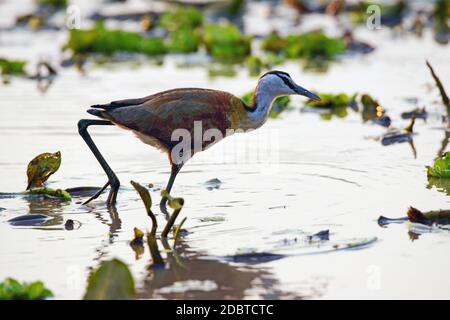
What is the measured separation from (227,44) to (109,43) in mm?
1983

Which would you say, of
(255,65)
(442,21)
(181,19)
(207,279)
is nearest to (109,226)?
(207,279)

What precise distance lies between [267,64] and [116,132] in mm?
4127

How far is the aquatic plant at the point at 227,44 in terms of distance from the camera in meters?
15.9

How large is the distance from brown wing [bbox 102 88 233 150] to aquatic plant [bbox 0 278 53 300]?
8.32 feet

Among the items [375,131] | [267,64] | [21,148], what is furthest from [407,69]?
[21,148]

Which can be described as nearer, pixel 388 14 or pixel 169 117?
pixel 169 117

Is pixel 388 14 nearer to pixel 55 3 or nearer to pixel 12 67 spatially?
pixel 55 3

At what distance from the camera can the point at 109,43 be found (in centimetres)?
1645

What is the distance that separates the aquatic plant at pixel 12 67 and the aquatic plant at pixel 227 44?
3100 mm

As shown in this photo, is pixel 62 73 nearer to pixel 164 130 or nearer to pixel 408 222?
pixel 164 130

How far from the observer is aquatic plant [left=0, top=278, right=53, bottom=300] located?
6.14m

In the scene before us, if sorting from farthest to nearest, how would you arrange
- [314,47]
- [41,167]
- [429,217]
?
1. [314,47]
2. [41,167]
3. [429,217]

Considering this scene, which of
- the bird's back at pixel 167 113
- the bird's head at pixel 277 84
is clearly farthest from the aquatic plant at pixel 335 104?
the bird's back at pixel 167 113
